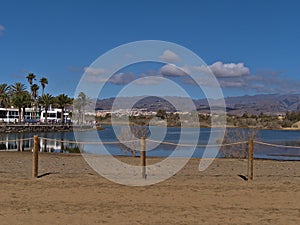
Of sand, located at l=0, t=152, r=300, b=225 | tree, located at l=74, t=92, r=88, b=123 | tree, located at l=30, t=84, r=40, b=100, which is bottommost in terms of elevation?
sand, located at l=0, t=152, r=300, b=225

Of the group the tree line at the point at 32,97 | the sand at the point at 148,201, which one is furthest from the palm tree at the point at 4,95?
the sand at the point at 148,201

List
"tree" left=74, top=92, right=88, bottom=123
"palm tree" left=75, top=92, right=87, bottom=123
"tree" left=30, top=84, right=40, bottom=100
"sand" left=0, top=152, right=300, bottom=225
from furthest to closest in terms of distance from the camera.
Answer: "tree" left=30, top=84, right=40, bottom=100
"tree" left=74, top=92, right=88, bottom=123
"palm tree" left=75, top=92, right=87, bottom=123
"sand" left=0, top=152, right=300, bottom=225

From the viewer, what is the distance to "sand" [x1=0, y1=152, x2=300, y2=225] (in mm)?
6840

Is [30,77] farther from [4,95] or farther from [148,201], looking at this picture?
[148,201]

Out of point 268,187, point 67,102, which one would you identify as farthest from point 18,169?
point 67,102

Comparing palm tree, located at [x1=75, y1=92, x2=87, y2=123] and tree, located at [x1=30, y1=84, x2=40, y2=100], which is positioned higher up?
tree, located at [x1=30, y1=84, x2=40, y2=100]

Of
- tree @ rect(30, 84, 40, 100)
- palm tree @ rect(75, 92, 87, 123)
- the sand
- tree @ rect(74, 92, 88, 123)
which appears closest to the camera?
the sand

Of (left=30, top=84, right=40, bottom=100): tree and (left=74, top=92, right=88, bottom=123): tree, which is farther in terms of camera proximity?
(left=30, top=84, right=40, bottom=100): tree

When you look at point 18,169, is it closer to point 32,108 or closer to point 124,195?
point 124,195

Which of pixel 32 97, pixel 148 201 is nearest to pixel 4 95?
pixel 32 97

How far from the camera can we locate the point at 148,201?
26.9 ft

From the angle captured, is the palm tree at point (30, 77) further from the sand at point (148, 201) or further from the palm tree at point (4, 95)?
the sand at point (148, 201)

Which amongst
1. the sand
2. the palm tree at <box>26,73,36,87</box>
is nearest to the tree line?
the palm tree at <box>26,73,36,87</box>

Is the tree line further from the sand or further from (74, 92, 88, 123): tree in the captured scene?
the sand
